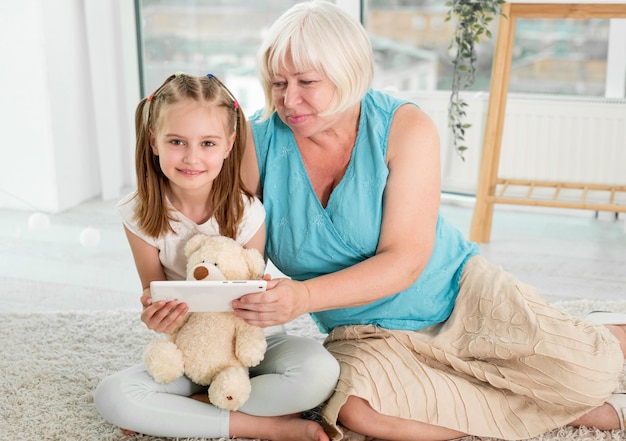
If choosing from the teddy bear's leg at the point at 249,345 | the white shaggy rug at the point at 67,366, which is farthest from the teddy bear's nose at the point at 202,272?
the white shaggy rug at the point at 67,366

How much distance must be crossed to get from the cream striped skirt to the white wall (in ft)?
6.66

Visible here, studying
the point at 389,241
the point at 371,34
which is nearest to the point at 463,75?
the point at 371,34

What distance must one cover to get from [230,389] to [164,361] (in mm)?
128

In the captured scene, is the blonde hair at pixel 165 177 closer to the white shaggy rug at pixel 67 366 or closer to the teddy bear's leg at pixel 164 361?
the teddy bear's leg at pixel 164 361

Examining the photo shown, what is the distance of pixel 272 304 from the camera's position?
1.32 meters

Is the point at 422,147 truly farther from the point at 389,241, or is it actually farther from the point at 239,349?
the point at 239,349

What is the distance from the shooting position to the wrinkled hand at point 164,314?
4.38 ft

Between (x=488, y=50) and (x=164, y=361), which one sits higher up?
(x=488, y=50)

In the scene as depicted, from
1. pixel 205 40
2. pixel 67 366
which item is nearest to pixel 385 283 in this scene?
pixel 67 366

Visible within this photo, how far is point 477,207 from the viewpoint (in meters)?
2.73

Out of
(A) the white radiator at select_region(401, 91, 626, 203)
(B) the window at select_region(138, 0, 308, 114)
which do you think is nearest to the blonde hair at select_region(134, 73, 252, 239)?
(A) the white radiator at select_region(401, 91, 626, 203)

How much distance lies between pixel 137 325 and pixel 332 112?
894mm

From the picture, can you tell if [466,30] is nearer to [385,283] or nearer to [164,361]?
[385,283]

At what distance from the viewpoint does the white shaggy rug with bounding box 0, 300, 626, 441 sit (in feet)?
5.01
